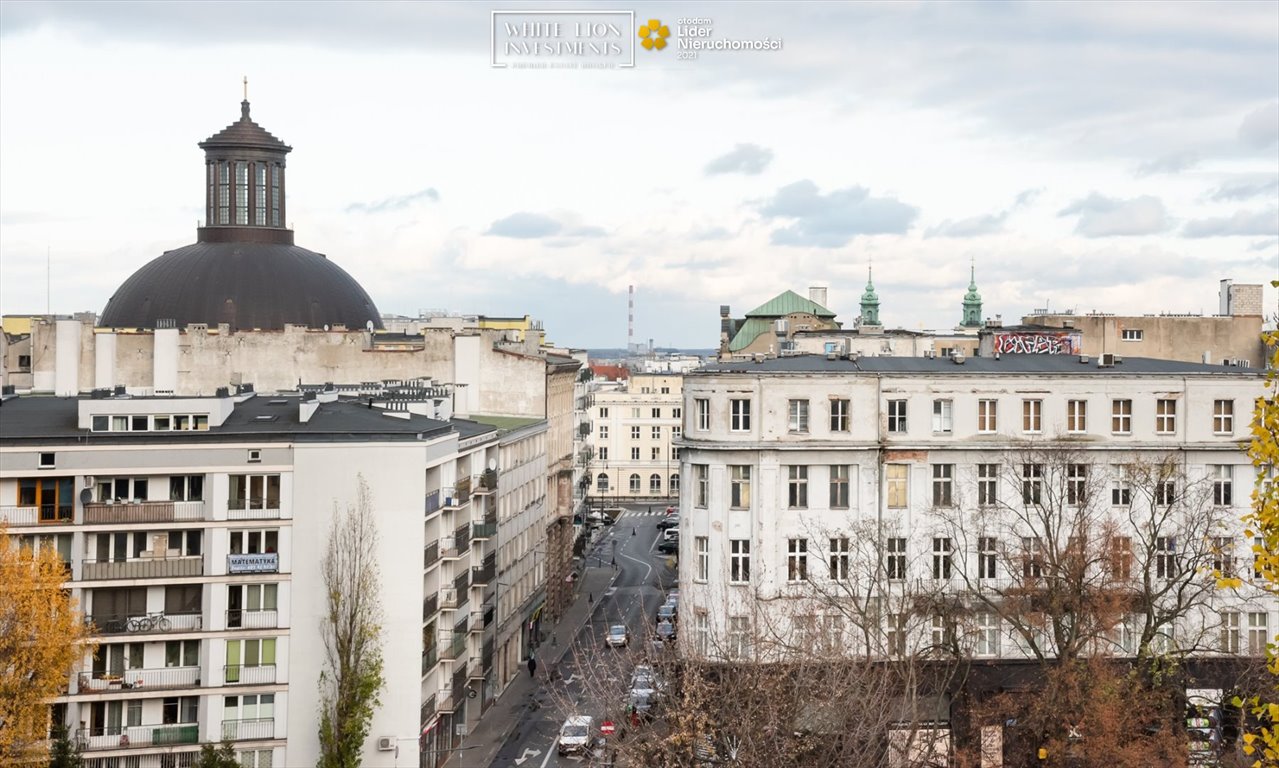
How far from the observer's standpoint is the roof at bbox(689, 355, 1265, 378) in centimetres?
6850

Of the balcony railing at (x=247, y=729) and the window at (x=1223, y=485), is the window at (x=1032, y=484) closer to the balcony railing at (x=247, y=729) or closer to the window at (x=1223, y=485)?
the window at (x=1223, y=485)

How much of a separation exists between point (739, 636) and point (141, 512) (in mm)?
22449

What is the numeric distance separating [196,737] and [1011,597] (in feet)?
100.0

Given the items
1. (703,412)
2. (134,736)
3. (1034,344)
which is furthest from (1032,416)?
(134,736)

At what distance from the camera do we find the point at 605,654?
96625mm

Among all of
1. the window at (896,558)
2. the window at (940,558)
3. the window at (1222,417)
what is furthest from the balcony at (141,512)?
the window at (1222,417)

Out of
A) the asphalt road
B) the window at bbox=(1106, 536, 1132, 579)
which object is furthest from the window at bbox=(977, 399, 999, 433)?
the asphalt road

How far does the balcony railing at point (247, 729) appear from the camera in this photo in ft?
209

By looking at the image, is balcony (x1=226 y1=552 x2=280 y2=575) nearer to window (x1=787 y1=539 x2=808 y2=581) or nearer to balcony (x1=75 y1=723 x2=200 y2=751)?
balcony (x1=75 y1=723 x2=200 y2=751)

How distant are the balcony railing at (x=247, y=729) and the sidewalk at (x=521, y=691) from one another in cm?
1320

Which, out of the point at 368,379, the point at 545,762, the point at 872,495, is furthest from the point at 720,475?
the point at 368,379

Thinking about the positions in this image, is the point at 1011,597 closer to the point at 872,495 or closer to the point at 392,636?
the point at 872,495

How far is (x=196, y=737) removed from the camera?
208ft

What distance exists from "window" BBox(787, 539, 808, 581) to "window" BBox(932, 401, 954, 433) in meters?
7.20
